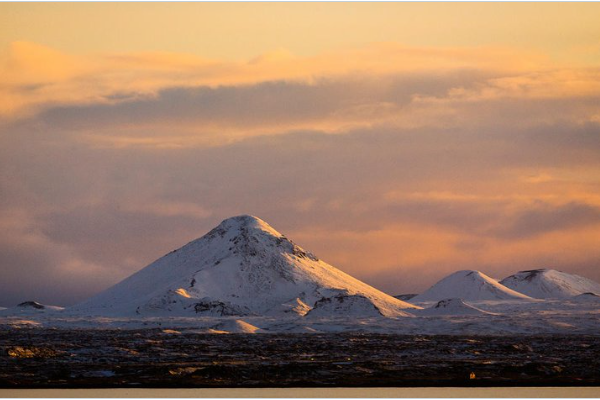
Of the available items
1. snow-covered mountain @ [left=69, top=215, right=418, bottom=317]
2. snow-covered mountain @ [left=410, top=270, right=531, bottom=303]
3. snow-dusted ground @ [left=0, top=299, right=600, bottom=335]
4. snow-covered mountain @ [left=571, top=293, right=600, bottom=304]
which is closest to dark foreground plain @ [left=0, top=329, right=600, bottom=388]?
snow-dusted ground @ [left=0, top=299, right=600, bottom=335]

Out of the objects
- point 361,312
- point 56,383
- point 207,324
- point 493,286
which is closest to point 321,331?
point 207,324

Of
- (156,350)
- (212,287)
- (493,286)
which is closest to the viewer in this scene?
(156,350)

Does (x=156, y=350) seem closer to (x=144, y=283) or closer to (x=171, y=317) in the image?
(x=171, y=317)

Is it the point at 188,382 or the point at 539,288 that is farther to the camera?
the point at 539,288

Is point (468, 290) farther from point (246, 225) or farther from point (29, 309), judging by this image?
point (29, 309)

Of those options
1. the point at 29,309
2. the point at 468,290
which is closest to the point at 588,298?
the point at 468,290

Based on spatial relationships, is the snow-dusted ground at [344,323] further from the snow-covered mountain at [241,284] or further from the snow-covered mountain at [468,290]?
the snow-covered mountain at [468,290]
